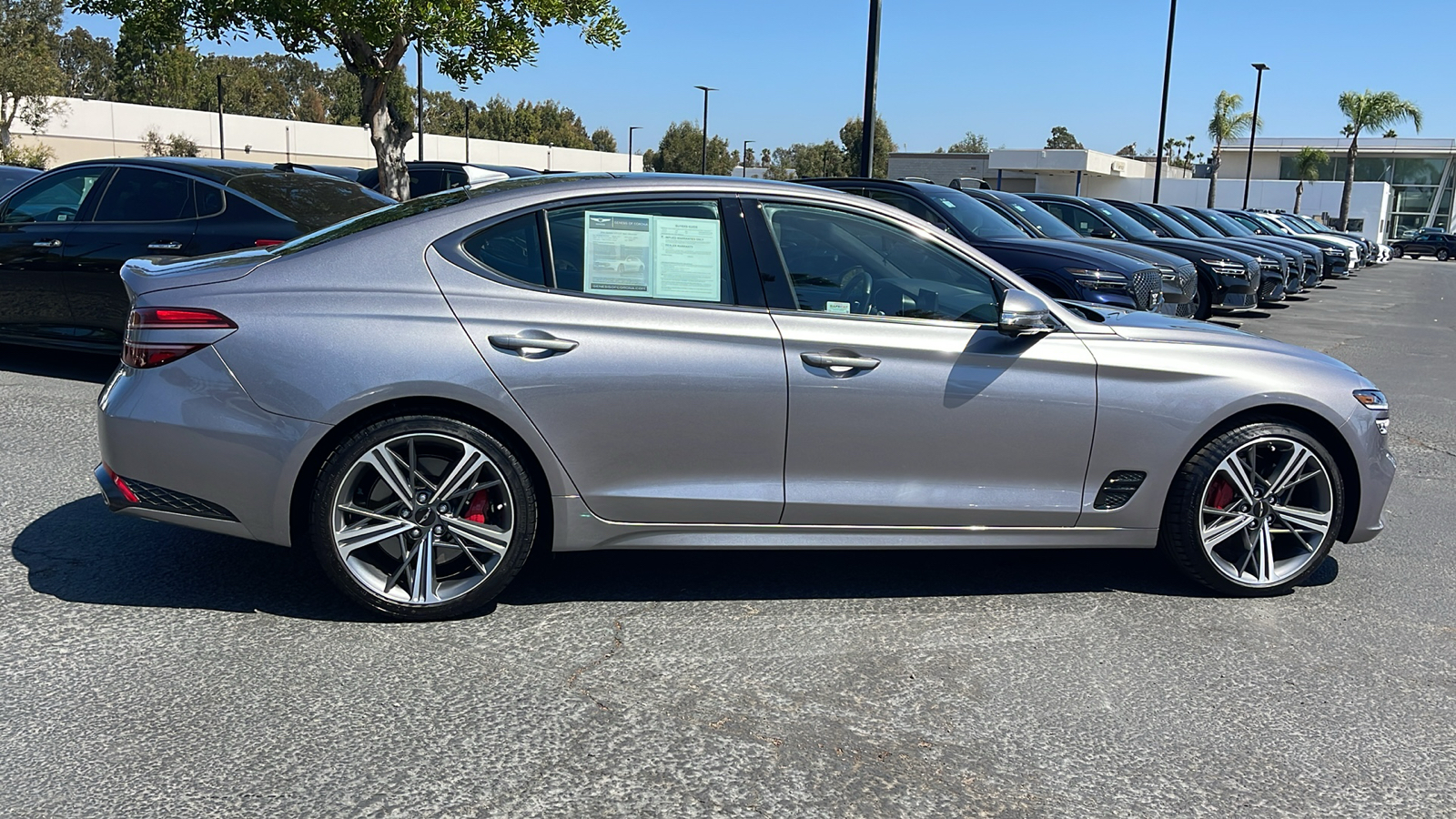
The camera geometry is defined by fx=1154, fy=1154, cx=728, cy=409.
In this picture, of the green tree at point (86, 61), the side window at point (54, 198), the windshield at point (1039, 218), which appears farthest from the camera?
the green tree at point (86, 61)

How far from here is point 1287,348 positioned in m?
4.73

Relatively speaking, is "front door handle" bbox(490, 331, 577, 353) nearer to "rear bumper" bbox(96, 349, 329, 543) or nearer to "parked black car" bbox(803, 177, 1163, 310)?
"rear bumper" bbox(96, 349, 329, 543)

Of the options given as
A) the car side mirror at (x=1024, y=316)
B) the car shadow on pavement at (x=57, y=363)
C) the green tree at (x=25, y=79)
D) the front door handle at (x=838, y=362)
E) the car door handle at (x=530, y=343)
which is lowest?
the car shadow on pavement at (x=57, y=363)

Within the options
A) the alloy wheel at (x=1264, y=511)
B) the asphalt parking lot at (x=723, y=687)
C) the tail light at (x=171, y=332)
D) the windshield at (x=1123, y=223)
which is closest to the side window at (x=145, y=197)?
the asphalt parking lot at (x=723, y=687)

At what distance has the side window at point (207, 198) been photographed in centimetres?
779

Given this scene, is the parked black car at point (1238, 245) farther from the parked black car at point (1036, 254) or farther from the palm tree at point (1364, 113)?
the palm tree at point (1364, 113)

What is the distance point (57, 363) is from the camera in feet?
29.1

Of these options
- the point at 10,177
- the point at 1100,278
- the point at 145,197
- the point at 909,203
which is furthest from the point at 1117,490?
the point at 10,177

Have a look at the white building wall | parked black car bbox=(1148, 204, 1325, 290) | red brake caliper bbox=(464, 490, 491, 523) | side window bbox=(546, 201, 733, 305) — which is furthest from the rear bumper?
the white building wall

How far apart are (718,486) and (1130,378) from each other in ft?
5.27

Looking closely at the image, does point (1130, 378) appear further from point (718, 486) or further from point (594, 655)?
point (594, 655)

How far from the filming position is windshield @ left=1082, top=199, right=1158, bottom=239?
15.5m

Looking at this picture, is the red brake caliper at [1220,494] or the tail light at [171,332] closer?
the tail light at [171,332]

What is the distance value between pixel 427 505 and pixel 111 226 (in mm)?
5309
